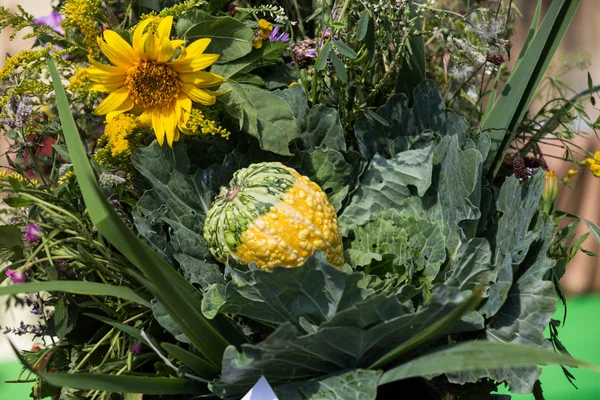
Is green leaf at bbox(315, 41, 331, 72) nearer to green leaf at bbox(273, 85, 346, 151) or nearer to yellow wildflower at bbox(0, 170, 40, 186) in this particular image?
green leaf at bbox(273, 85, 346, 151)

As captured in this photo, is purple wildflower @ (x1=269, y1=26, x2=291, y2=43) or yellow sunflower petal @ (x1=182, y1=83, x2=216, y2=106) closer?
yellow sunflower petal @ (x1=182, y1=83, x2=216, y2=106)

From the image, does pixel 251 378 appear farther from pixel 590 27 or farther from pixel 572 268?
pixel 590 27

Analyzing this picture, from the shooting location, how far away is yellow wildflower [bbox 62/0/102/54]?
651 millimetres

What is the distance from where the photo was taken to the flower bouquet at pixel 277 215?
53 centimetres

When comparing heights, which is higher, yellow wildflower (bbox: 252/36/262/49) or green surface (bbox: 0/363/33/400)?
yellow wildflower (bbox: 252/36/262/49)

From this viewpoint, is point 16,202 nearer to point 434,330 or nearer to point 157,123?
point 157,123

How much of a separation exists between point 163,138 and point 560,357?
440 millimetres

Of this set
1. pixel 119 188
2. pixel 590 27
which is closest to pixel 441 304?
pixel 119 188

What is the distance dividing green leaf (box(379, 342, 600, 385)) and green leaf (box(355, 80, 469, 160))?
316mm

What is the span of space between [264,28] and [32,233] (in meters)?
0.36

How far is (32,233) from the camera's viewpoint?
66cm

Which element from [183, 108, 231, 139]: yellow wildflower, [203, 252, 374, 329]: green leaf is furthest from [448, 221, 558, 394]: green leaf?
[183, 108, 231, 139]: yellow wildflower

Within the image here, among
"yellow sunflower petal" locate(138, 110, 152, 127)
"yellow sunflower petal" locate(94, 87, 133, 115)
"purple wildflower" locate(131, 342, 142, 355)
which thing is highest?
"yellow sunflower petal" locate(94, 87, 133, 115)

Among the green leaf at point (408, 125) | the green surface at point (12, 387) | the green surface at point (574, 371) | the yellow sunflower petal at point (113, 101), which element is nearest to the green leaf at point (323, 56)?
the green leaf at point (408, 125)
